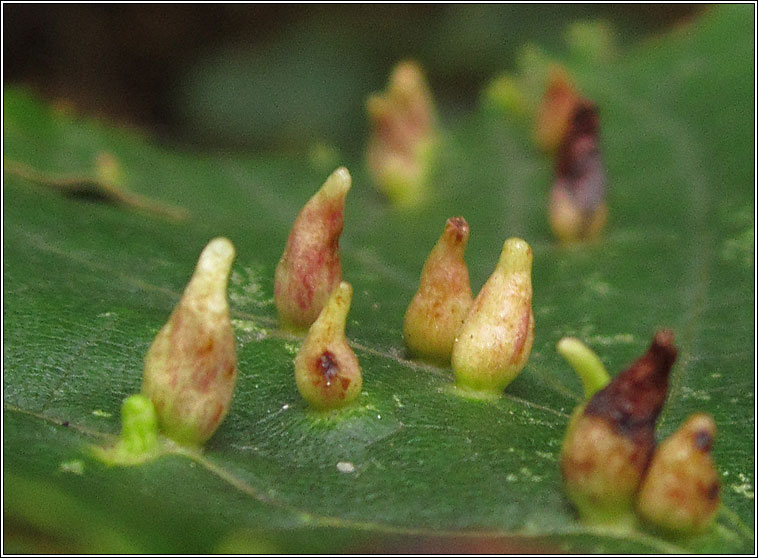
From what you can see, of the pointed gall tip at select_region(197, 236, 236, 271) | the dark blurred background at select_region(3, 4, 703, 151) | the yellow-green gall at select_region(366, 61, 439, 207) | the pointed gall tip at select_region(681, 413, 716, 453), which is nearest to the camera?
the pointed gall tip at select_region(681, 413, 716, 453)

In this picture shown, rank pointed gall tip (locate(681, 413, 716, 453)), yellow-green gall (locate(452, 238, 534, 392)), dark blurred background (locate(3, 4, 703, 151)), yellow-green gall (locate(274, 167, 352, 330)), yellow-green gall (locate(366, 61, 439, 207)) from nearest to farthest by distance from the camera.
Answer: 1. pointed gall tip (locate(681, 413, 716, 453))
2. yellow-green gall (locate(452, 238, 534, 392))
3. yellow-green gall (locate(274, 167, 352, 330))
4. yellow-green gall (locate(366, 61, 439, 207))
5. dark blurred background (locate(3, 4, 703, 151))

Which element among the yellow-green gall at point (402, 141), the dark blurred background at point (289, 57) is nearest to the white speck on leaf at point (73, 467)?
the yellow-green gall at point (402, 141)

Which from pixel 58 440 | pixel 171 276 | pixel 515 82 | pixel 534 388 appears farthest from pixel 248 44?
pixel 58 440

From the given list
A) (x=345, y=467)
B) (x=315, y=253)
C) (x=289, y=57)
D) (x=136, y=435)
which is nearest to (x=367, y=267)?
(x=315, y=253)

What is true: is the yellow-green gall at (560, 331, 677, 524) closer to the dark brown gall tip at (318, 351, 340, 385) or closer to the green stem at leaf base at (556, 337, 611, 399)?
the green stem at leaf base at (556, 337, 611, 399)

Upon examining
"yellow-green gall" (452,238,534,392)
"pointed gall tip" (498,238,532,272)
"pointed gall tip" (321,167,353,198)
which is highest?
"pointed gall tip" (321,167,353,198)

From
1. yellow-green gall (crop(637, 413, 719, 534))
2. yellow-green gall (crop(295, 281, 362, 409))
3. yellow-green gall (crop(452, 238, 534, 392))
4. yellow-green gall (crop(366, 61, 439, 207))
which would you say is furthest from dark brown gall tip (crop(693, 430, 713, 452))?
yellow-green gall (crop(366, 61, 439, 207))
